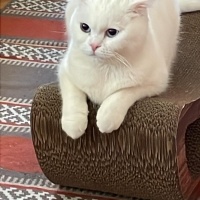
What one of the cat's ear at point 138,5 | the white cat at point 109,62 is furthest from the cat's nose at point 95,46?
the cat's ear at point 138,5

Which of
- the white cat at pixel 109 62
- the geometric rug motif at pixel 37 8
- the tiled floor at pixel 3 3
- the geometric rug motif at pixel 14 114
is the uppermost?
the white cat at pixel 109 62

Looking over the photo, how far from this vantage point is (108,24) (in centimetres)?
130

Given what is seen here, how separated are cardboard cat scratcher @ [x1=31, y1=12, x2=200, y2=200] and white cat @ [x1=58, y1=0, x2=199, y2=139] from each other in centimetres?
4

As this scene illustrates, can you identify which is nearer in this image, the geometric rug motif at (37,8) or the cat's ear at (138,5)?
the cat's ear at (138,5)

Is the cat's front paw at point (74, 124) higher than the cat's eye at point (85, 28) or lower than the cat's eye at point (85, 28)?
lower

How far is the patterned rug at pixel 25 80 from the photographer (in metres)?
1.68

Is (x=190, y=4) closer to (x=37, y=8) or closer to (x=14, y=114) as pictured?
(x=14, y=114)

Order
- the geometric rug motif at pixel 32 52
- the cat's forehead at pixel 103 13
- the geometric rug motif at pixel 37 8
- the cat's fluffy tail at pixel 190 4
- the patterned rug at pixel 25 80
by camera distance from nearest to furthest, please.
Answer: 1. the cat's forehead at pixel 103 13
2. the patterned rug at pixel 25 80
3. the cat's fluffy tail at pixel 190 4
4. the geometric rug motif at pixel 32 52
5. the geometric rug motif at pixel 37 8

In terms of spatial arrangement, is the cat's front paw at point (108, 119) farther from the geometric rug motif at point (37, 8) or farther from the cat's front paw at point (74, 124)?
the geometric rug motif at point (37, 8)

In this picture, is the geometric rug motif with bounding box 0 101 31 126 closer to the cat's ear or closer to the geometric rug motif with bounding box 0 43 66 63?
the geometric rug motif with bounding box 0 43 66 63

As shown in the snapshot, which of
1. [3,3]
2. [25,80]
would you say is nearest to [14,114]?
[25,80]

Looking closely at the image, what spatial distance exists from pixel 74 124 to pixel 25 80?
81 centimetres

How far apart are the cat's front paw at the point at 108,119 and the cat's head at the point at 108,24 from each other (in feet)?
0.45

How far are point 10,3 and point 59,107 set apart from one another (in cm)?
136
